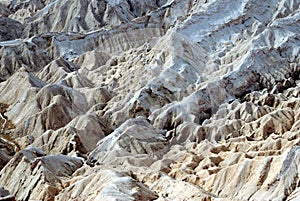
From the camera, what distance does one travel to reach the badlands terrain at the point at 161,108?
30.3 meters

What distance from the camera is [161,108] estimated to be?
1736 inches

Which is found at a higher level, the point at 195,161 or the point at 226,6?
the point at 226,6

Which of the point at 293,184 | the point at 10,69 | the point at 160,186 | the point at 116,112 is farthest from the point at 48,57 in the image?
the point at 293,184

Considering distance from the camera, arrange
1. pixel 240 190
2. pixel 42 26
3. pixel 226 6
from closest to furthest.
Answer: pixel 240 190 < pixel 226 6 < pixel 42 26

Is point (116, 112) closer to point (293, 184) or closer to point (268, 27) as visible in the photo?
point (268, 27)

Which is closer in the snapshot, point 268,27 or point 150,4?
point 268,27

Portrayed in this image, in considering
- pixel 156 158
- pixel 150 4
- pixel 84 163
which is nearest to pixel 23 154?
pixel 84 163

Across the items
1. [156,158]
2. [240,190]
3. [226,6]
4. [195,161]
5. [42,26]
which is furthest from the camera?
[42,26]

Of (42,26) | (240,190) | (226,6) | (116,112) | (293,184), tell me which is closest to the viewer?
(293,184)

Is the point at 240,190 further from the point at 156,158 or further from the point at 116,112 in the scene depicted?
the point at 116,112

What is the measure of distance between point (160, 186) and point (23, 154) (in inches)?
351

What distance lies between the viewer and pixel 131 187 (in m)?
27.8

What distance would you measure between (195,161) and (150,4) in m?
44.8

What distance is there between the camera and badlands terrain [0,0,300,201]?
3027 cm
